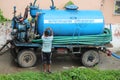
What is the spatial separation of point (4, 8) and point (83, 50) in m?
4.87

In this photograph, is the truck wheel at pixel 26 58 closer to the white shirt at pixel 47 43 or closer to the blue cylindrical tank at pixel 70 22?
the white shirt at pixel 47 43

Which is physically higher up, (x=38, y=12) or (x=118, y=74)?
(x=38, y=12)

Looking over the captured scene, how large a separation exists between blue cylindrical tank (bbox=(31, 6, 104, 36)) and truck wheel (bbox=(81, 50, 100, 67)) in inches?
33.1

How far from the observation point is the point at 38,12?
53.5 ft

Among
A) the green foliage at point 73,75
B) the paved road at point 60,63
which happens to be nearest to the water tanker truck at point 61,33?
the paved road at point 60,63

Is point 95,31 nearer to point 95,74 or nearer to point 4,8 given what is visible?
point 95,74

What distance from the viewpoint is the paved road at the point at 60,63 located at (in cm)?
1616

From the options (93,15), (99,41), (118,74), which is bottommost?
(118,74)

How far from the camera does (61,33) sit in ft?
53.5

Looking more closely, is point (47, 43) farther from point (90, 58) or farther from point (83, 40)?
point (90, 58)

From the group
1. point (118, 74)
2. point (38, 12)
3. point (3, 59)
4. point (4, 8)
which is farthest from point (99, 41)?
point (4, 8)

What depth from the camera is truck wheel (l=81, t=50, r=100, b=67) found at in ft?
54.7

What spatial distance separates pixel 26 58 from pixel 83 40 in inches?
95.6

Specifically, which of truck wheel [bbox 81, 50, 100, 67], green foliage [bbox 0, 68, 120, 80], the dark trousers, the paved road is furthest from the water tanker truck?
green foliage [bbox 0, 68, 120, 80]
